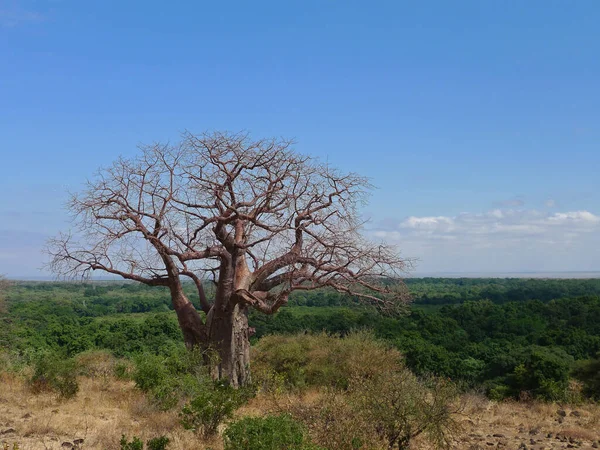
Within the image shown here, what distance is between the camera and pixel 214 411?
666 cm

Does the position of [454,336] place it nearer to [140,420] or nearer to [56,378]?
[56,378]

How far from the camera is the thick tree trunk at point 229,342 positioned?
391 inches

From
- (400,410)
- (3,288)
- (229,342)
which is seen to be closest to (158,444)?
(400,410)

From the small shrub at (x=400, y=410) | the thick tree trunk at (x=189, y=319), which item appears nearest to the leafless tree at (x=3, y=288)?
the thick tree trunk at (x=189, y=319)

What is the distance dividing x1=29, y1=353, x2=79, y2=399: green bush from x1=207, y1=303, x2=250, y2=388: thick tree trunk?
90.8 inches

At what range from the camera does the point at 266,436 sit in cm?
477

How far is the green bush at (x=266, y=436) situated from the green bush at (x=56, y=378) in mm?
5301

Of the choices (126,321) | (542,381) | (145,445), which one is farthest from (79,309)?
(145,445)

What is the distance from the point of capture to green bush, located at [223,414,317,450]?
4727 mm

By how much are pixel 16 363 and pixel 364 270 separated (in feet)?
28.7

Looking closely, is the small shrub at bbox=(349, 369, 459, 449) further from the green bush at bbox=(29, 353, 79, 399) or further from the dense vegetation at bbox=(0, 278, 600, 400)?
the dense vegetation at bbox=(0, 278, 600, 400)

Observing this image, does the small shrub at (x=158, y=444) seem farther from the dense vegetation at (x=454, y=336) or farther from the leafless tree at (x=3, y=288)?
the leafless tree at (x=3, y=288)

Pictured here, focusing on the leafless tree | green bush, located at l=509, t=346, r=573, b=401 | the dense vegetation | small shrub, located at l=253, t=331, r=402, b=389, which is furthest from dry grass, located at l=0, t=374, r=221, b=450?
green bush, located at l=509, t=346, r=573, b=401

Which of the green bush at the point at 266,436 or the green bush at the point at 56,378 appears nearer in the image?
the green bush at the point at 266,436
